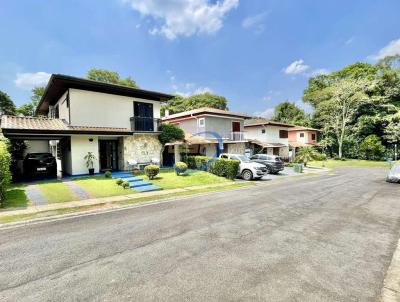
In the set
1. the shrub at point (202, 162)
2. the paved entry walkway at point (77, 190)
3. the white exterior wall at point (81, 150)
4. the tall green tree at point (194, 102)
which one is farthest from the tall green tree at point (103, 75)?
the paved entry walkway at point (77, 190)

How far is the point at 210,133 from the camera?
25.7m

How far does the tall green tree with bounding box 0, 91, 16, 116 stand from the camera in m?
33.0

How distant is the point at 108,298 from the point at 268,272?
2.77 metres

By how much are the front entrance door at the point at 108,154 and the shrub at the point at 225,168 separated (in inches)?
317

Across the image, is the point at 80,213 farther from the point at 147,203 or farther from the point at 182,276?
the point at 182,276

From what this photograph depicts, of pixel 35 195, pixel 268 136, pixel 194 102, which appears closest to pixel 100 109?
pixel 35 195

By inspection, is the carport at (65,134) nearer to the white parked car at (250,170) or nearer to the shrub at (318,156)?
the white parked car at (250,170)

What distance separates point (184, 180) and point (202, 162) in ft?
15.3

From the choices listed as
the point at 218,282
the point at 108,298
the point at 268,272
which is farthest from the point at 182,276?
the point at 268,272

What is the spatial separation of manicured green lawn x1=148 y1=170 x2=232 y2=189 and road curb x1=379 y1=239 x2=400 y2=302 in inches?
401

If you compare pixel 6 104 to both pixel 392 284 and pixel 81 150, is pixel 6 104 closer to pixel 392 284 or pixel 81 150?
pixel 81 150

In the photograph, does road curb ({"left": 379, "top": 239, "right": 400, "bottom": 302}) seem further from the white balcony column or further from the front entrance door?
the white balcony column

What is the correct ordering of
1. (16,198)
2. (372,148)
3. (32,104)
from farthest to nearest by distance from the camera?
(32,104) → (372,148) → (16,198)

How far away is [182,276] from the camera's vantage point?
3.95 m
